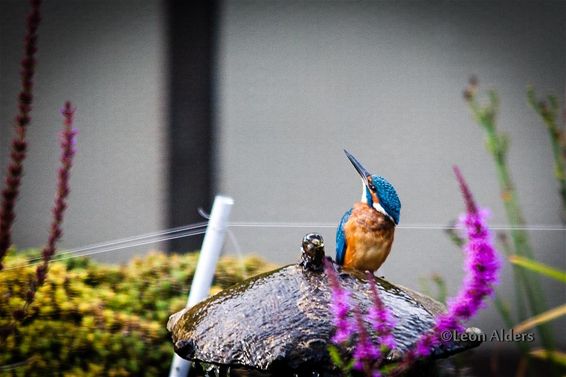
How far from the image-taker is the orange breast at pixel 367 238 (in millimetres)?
2512

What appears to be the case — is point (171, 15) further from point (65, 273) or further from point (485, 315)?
point (485, 315)

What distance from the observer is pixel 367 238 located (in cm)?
251

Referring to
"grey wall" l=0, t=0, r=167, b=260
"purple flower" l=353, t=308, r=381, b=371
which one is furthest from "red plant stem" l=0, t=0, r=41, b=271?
"grey wall" l=0, t=0, r=167, b=260

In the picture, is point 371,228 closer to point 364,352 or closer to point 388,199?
point 388,199

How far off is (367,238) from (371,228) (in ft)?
0.12

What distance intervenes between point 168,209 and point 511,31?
2.57m

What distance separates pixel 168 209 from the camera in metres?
4.82

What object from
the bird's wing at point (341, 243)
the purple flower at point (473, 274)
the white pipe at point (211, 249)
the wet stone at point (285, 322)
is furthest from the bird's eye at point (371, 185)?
the white pipe at point (211, 249)

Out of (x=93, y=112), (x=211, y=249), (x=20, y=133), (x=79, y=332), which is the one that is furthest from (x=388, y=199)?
(x=93, y=112)

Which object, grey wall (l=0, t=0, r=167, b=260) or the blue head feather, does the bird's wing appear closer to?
the blue head feather

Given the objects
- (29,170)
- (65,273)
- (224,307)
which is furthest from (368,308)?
(29,170)

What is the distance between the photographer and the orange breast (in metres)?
2.51

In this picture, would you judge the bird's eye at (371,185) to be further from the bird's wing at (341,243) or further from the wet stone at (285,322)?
the wet stone at (285,322)

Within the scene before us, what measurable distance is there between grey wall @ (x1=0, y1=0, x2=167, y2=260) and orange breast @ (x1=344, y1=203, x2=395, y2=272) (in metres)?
2.80
